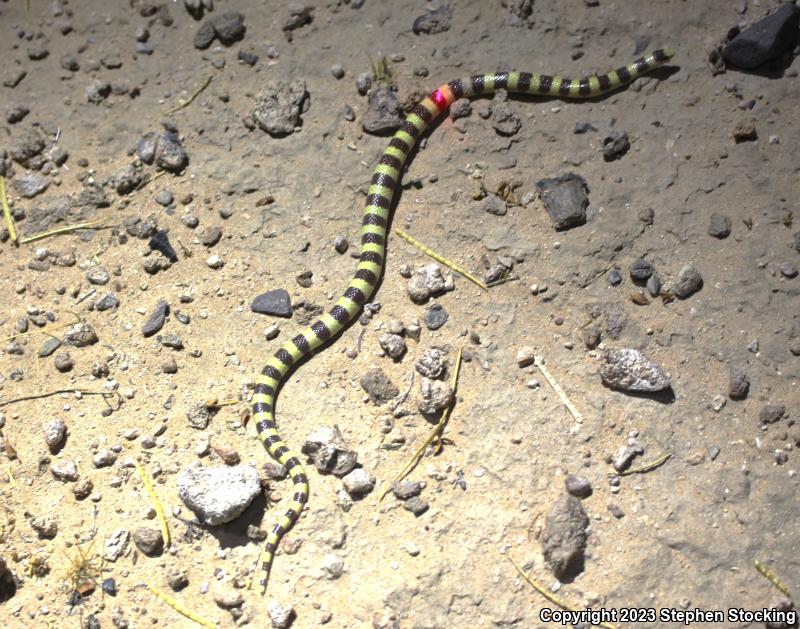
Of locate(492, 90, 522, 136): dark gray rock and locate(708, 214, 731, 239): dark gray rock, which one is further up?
locate(492, 90, 522, 136): dark gray rock

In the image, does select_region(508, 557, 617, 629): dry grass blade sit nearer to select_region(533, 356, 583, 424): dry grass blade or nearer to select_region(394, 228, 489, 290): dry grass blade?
select_region(533, 356, 583, 424): dry grass blade

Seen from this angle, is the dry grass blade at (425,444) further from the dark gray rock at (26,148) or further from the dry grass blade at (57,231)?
the dark gray rock at (26,148)

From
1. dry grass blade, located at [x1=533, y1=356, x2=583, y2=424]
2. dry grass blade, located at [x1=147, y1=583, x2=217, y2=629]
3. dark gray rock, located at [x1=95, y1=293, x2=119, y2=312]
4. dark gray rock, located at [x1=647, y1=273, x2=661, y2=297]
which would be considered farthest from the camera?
dark gray rock, located at [x1=95, y1=293, x2=119, y2=312]

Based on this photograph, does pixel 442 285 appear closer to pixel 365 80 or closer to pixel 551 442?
pixel 551 442

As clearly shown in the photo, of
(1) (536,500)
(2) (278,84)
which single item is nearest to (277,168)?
(2) (278,84)

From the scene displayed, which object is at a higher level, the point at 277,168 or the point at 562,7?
the point at 562,7

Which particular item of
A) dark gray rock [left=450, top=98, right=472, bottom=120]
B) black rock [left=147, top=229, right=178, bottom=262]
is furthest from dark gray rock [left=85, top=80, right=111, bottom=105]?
dark gray rock [left=450, top=98, right=472, bottom=120]
